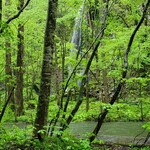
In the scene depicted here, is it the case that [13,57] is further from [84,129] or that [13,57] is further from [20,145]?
[20,145]

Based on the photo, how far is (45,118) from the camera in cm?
641

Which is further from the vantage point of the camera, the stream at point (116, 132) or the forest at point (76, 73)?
the stream at point (116, 132)

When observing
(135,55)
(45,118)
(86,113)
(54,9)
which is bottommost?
(86,113)

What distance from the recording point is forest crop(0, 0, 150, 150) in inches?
249

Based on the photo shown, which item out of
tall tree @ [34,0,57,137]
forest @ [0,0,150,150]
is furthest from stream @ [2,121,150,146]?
tall tree @ [34,0,57,137]

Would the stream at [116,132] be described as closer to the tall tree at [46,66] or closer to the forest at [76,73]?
the forest at [76,73]

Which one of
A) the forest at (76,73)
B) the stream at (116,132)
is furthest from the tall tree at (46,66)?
the stream at (116,132)

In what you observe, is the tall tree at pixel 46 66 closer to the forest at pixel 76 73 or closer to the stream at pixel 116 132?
the forest at pixel 76 73

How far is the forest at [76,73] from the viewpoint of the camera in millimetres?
6328

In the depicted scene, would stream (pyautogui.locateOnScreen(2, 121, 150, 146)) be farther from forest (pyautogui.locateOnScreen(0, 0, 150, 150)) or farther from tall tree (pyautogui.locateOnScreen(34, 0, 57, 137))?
tall tree (pyautogui.locateOnScreen(34, 0, 57, 137))

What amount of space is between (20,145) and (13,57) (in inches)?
414

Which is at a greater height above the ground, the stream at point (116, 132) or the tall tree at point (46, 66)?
the tall tree at point (46, 66)

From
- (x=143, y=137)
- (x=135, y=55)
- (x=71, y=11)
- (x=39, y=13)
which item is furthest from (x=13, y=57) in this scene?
(x=143, y=137)

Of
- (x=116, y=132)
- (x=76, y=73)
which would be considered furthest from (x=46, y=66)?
(x=116, y=132)
